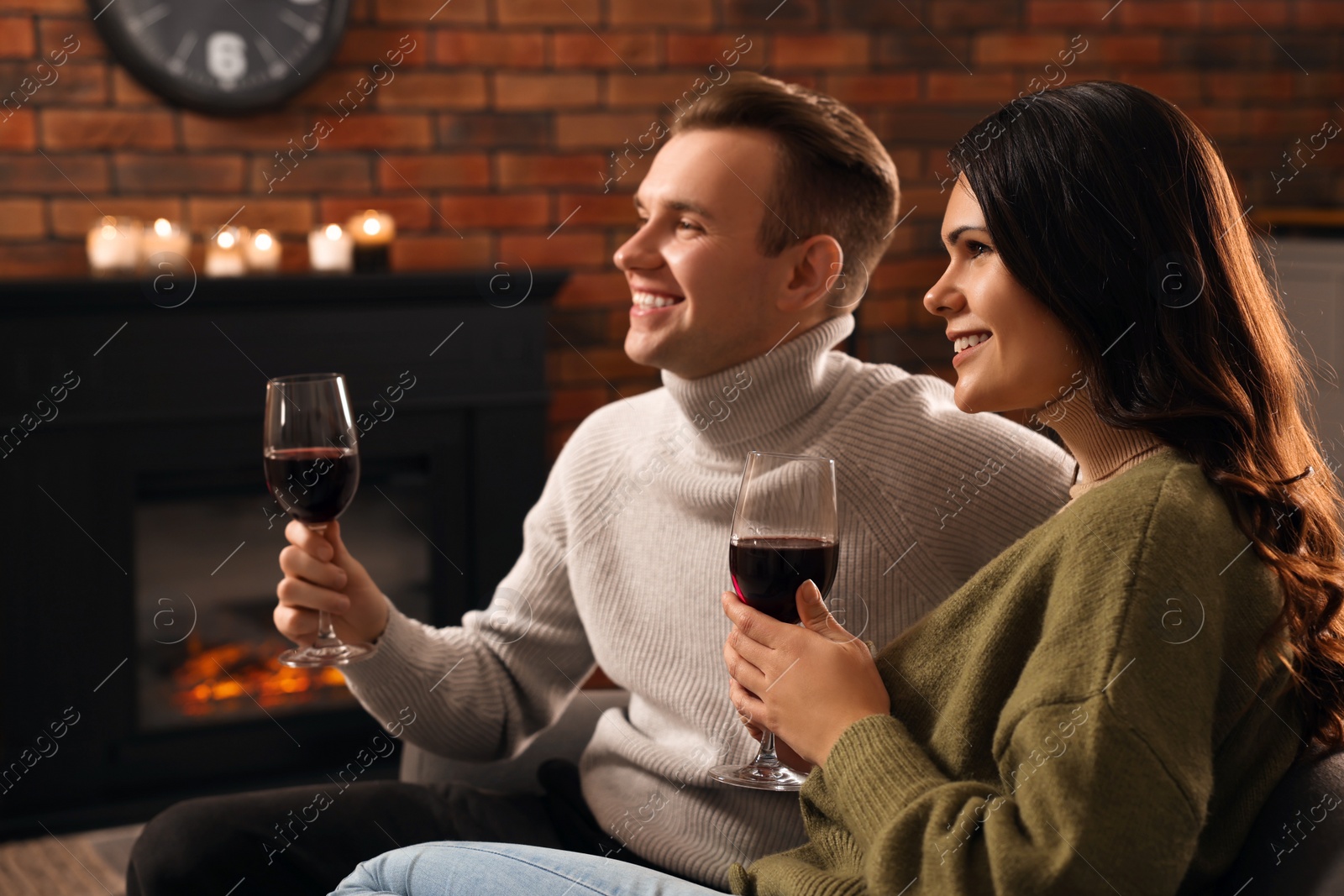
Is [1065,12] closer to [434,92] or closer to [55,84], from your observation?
[434,92]

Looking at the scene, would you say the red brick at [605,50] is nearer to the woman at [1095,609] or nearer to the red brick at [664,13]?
the red brick at [664,13]

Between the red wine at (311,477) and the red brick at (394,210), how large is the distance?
1754mm

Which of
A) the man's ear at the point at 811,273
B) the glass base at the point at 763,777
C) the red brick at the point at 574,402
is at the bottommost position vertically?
the glass base at the point at 763,777

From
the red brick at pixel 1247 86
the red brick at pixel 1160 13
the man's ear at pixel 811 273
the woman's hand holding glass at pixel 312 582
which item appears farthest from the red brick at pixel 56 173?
the red brick at pixel 1247 86

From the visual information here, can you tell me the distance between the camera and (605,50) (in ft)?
10.0

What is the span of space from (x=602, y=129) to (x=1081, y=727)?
98.4 inches

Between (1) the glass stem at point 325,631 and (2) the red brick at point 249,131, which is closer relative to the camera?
(1) the glass stem at point 325,631

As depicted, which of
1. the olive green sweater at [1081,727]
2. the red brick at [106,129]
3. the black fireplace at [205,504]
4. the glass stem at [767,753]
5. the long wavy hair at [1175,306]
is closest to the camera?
the olive green sweater at [1081,727]

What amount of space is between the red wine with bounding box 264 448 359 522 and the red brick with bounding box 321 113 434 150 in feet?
5.87

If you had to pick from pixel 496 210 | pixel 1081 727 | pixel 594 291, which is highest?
pixel 496 210

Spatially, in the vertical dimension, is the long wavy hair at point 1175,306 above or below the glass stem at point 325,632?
above

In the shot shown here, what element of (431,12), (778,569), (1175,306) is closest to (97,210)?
(431,12)

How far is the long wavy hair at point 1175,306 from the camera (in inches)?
37.9

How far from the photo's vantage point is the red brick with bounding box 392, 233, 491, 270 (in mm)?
2973
